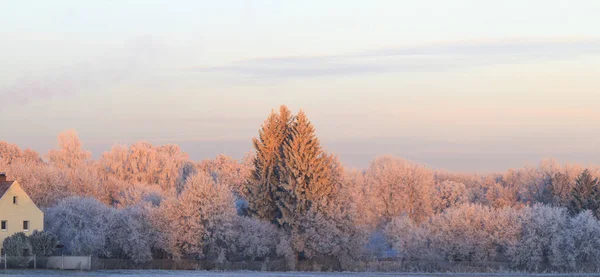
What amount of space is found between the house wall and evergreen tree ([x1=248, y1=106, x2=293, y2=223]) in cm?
2081

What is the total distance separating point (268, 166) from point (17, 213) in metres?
24.9

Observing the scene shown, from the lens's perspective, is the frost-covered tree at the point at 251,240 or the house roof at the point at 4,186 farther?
the frost-covered tree at the point at 251,240

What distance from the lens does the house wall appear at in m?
71.5

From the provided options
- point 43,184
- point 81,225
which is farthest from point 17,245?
point 43,184

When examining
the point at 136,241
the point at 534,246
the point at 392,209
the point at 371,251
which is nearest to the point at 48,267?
the point at 136,241

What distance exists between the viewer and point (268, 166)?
85.8 m

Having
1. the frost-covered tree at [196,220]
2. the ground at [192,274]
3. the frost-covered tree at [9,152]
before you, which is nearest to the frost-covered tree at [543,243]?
the ground at [192,274]

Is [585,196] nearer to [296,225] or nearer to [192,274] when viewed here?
[296,225]

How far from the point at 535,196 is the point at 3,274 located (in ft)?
261

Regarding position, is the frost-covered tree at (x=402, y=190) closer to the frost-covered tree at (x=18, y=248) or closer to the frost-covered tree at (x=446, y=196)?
the frost-covered tree at (x=446, y=196)

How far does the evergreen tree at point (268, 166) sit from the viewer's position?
84438 mm

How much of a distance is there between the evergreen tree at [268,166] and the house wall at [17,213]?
68.3ft

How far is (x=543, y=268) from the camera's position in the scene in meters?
79.1

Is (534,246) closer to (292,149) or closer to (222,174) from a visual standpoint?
(292,149)
